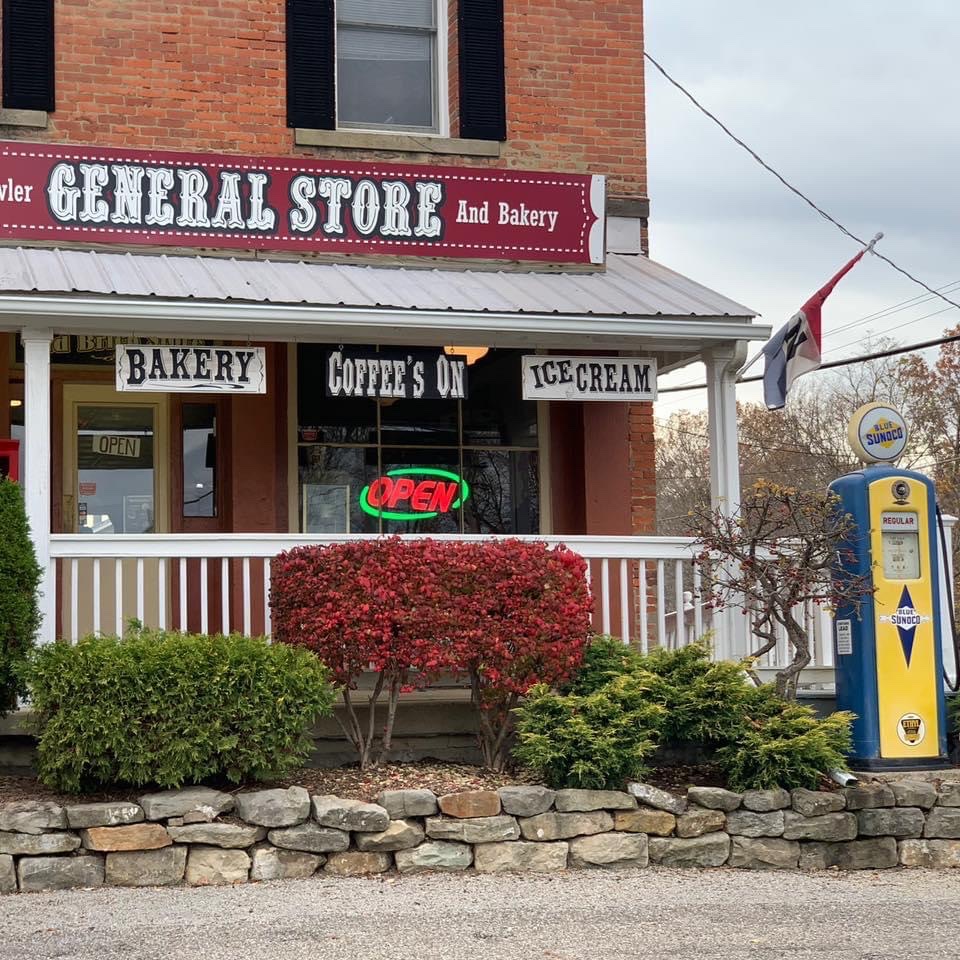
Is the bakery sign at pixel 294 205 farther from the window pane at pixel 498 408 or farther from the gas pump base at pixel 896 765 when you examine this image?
the gas pump base at pixel 896 765

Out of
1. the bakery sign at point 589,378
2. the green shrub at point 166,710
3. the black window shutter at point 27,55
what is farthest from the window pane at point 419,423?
the green shrub at point 166,710

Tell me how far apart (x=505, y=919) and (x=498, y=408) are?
554 centimetres

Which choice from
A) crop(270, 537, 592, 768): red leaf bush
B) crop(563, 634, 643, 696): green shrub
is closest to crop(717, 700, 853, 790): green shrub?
crop(563, 634, 643, 696): green shrub

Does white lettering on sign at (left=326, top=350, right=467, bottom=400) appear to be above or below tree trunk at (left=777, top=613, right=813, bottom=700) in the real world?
above

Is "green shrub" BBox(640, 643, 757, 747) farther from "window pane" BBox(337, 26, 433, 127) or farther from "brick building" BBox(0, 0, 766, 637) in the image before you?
"window pane" BBox(337, 26, 433, 127)

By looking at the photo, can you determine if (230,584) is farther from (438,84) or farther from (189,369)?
(438,84)

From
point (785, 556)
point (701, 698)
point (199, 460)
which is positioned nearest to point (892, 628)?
point (785, 556)

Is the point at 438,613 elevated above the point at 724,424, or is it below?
below

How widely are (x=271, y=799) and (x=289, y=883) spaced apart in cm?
41

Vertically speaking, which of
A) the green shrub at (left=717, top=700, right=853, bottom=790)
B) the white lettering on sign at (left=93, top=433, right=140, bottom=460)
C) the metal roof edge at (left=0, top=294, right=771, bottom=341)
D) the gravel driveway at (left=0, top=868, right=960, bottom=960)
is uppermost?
the metal roof edge at (left=0, top=294, right=771, bottom=341)

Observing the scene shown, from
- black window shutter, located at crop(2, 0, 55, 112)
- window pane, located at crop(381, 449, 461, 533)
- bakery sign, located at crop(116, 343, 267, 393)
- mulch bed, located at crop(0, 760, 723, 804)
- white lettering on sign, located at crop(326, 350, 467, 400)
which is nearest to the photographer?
mulch bed, located at crop(0, 760, 723, 804)

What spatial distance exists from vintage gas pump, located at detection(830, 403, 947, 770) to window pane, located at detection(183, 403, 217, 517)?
485cm

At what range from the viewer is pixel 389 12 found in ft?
37.4

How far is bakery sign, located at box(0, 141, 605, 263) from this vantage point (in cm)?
969
